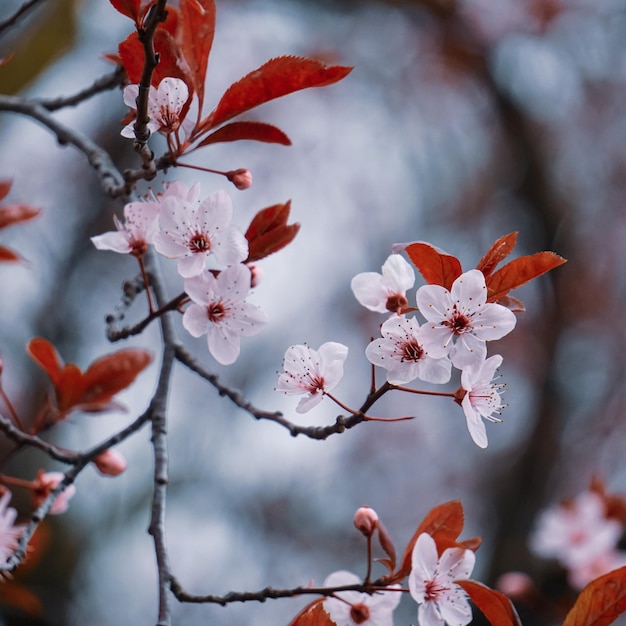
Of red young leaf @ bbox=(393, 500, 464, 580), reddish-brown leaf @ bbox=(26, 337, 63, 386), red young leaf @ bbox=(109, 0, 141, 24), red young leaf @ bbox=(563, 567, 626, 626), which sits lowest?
red young leaf @ bbox=(563, 567, 626, 626)

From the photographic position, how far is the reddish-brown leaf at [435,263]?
73 centimetres

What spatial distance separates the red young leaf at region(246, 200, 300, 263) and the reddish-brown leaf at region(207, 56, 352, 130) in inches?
4.6

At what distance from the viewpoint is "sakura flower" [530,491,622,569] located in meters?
1.89

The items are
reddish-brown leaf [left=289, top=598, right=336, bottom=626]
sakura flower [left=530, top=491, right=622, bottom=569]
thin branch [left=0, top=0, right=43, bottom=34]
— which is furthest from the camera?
sakura flower [left=530, top=491, right=622, bottom=569]

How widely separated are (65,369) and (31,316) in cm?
213

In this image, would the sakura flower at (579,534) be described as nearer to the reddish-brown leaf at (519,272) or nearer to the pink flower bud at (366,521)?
the pink flower bud at (366,521)

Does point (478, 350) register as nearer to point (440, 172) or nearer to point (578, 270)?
point (578, 270)

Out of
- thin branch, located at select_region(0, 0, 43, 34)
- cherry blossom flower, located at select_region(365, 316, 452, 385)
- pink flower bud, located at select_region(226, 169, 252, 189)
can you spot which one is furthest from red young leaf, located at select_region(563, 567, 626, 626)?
thin branch, located at select_region(0, 0, 43, 34)

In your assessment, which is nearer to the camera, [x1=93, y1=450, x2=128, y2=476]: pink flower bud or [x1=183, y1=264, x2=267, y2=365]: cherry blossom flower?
[x1=183, y1=264, x2=267, y2=365]: cherry blossom flower

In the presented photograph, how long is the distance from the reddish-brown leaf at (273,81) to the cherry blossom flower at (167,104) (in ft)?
0.16

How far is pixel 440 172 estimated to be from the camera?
194 inches

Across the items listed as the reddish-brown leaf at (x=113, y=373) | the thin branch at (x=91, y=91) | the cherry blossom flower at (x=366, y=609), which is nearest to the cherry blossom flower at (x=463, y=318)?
the cherry blossom flower at (x=366, y=609)

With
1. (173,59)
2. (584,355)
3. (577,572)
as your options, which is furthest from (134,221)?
(584,355)

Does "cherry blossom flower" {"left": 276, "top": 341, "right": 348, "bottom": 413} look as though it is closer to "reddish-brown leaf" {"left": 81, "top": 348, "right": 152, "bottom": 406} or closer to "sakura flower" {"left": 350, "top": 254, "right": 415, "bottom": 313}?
"sakura flower" {"left": 350, "top": 254, "right": 415, "bottom": 313}
